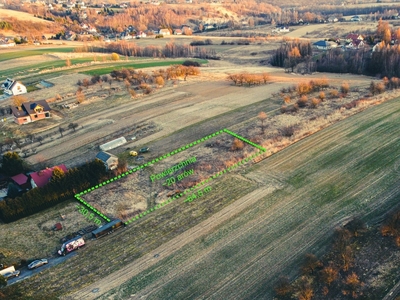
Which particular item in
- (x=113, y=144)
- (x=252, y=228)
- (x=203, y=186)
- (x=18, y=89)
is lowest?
(x=252, y=228)

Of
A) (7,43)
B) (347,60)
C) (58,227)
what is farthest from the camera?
(7,43)

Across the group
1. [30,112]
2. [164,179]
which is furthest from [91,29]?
[164,179]

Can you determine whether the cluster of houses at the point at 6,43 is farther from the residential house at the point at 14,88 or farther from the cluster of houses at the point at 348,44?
the cluster of houses at the point at 348,44

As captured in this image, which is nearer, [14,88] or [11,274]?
[11,274]

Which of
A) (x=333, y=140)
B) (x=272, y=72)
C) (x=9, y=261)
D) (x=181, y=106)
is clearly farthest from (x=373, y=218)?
(x=272, y=72)

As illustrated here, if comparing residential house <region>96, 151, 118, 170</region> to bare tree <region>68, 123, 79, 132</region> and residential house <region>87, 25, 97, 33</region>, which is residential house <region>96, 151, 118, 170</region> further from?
residential house <region>87, 25, 97, 33</region>

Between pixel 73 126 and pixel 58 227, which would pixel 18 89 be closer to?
pixel 73 126
